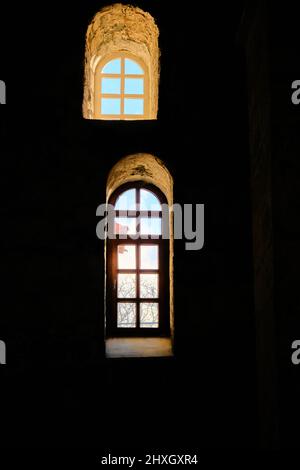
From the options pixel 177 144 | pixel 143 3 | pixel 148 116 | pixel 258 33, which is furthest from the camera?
pixel 148 116

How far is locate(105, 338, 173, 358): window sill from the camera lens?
168 inches

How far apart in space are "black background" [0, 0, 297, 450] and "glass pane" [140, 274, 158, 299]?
113cm

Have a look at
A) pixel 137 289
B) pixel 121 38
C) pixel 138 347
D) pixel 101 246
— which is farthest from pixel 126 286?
pixel 121 38

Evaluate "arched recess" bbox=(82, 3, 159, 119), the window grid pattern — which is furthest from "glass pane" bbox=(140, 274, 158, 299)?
"arched recess" bbox=(82, 3, 159, 119)

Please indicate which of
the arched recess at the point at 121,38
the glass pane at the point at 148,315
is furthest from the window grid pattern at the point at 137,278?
the arched recess at the point at 121,38

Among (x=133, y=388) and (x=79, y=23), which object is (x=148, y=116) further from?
(x=133, y=388)

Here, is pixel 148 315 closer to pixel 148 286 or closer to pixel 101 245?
pixel 148 286

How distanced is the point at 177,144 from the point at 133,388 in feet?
8.35

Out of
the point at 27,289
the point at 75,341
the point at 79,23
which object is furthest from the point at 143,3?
the point at 75,341

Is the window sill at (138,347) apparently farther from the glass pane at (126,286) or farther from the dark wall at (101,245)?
the glass pane at (126,286)

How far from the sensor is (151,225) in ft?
18.1

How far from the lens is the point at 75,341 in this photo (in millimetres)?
4188

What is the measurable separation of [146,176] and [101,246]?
1.41 meters

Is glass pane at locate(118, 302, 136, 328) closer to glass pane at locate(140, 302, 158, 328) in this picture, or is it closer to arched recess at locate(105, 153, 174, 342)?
glass pane at locate(140, 302, 158, 328)
